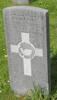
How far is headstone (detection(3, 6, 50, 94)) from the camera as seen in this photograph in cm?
315

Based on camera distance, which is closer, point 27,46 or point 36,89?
point 27,46

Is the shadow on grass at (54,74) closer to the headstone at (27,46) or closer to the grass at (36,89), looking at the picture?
the grass at (36,89)

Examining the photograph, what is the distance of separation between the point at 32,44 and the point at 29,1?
14.3ft

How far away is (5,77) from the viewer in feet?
13.5

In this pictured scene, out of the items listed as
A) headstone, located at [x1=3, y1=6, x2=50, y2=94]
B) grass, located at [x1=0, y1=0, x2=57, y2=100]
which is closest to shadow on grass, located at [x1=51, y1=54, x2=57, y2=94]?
grass, located at [x1=0, y1=0, x2=57, y2=100]

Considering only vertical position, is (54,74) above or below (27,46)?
below

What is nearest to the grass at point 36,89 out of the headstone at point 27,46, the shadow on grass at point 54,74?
the shadow on grass at point 54,74

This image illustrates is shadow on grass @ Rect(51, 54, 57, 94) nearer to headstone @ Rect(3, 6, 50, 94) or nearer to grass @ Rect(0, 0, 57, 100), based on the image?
grass @ Rect(0, 0, 57, 100)

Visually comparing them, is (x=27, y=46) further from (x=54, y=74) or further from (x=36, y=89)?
(x=54, y=74)

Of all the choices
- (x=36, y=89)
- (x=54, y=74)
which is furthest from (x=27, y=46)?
(x=54, y=74)

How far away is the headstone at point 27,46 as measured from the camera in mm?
3152

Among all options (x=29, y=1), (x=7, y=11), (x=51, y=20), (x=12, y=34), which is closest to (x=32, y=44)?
(x=12, y=34)

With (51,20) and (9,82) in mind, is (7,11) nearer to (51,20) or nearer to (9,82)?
→ (9,82)

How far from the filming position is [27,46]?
3348mm
